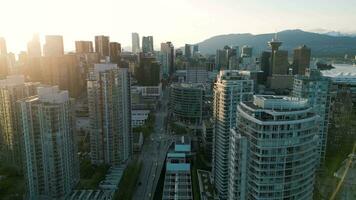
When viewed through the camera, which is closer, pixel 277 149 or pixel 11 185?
pixel 277 149

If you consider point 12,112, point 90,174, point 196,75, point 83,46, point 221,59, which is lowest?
point 90,174

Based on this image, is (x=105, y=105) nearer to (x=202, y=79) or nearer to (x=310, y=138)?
(x=310, y=138)

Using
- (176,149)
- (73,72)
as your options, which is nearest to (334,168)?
(176,149)

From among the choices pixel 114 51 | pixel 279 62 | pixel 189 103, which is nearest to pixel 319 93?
pixel 189 103

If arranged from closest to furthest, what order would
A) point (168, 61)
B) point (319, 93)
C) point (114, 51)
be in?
point (319, 93) → point (114, 51) → point (168, 61)

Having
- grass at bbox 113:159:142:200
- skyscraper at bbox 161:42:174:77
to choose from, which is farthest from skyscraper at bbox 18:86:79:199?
skyscraper at bbox 161:42:174:77

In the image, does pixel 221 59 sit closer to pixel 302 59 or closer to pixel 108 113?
pixel 302 59

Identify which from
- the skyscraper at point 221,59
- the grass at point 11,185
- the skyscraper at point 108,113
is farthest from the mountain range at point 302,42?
the grass at point 11,185
